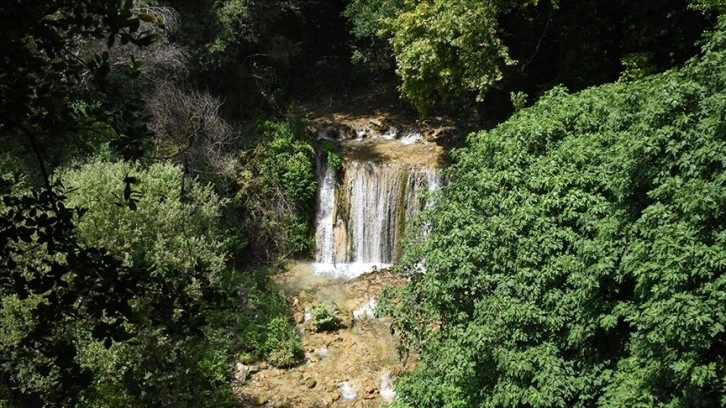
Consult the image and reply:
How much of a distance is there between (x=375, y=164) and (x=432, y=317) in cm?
719

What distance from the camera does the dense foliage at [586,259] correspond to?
593 centimetres

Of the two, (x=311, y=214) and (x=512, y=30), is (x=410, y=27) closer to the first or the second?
(x=512, y=30)

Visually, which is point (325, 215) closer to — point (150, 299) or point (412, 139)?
point (412, 139)

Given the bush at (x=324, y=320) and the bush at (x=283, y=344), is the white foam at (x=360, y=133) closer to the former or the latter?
the bush at (x=324, y=320)

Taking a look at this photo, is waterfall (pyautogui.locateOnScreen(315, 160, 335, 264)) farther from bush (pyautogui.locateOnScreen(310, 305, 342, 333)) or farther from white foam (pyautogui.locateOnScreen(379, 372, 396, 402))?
white foam (pyautogui.locateOnScreen(379, 372, 396, 402))

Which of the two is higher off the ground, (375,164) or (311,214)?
(375,164)

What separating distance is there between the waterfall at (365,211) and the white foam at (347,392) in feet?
12.7

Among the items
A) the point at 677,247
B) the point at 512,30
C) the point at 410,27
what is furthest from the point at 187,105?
the point at 677,247

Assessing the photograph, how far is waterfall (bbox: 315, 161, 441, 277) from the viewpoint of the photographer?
15070mm

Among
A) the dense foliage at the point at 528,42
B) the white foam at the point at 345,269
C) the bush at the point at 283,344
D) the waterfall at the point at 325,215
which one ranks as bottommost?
the bush at the point at 283,344

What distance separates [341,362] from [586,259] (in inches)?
265

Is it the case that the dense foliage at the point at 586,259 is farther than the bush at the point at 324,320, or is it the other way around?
the bush at the point at 324,320

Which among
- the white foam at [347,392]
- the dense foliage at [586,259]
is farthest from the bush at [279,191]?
the dense foliage at [586,259]

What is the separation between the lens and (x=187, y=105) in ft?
48.5
